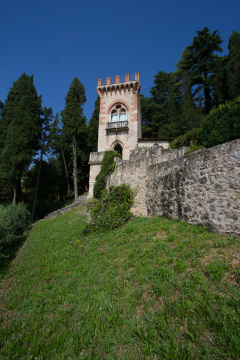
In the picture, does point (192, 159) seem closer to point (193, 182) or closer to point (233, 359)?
point (193, 182)

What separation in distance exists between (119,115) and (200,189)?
680 inches

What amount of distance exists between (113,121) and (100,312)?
1930 cm

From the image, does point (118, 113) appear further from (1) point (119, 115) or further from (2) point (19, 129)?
(2) point (19, 129)

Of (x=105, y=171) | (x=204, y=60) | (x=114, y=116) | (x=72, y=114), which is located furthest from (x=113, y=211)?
(x=204, y=60)

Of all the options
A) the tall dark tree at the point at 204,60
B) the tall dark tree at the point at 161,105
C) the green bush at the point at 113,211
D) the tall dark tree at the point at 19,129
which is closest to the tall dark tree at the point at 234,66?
the tall dark tree at the point at 204,60

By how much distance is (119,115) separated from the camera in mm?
20109

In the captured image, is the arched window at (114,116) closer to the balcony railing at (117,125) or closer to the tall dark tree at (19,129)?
the balcony railing at (117,125)

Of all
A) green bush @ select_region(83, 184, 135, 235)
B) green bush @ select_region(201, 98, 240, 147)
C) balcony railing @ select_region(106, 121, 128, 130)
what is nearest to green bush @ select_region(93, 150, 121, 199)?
green bush @ select_region(83, 184, 135, 235)

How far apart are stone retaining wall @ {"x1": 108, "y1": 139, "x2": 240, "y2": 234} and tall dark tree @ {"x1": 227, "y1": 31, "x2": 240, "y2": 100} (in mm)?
15374

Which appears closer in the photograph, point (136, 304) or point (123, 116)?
point (136, 304)

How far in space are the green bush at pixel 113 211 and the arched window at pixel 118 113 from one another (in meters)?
13.4

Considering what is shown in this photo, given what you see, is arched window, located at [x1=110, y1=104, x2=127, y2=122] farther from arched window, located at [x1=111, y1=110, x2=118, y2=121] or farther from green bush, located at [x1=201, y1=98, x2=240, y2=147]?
green bush, located at [x1=201, y1=98, x2=240, y2=147]

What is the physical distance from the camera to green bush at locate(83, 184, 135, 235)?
23.7 feet

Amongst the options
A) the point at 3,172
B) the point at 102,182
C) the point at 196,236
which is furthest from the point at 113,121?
the point at 196,236
